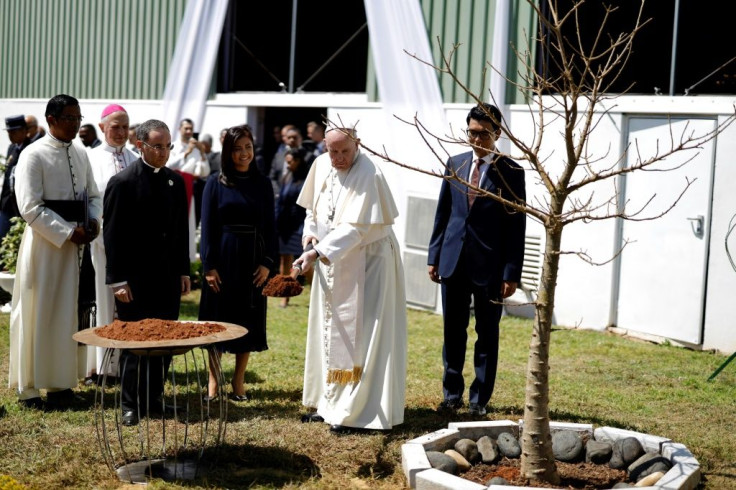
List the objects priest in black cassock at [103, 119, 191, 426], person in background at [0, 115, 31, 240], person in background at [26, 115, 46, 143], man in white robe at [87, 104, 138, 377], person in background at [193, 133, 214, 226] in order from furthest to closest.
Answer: person in background at [193, 133, 214, 226], person in background at [26, 115, 46, 143], person in background at [0, 115, 31, 240], man in white robe at [87, 104, 138, 377], priest in black cassock at [103, 119, 191, 426]

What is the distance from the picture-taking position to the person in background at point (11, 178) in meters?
10.9

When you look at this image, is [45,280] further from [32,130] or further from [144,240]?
[32,130]

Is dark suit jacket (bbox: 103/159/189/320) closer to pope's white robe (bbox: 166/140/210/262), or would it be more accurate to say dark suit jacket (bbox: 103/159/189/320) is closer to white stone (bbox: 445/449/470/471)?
white stone (bbox: 445/449/470/471)

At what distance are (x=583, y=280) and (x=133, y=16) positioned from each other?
27.9ft

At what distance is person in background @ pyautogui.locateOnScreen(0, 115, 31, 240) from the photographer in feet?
35.7

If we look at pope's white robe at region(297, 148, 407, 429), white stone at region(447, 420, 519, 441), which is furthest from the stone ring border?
pope's white robe at region(297, 148, 407, 429)

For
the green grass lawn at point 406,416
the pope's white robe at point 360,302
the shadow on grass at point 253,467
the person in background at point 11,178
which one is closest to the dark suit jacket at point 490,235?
the pope's white robe at point 360,302

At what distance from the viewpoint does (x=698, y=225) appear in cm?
977

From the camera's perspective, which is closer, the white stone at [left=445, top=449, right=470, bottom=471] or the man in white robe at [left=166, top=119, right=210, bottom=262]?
the white stone at [left=445, top=449, right=470, bottom=471]

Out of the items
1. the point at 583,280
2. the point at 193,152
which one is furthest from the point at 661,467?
the point at 193,152

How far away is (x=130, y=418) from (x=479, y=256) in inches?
102

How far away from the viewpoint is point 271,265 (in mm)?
7180

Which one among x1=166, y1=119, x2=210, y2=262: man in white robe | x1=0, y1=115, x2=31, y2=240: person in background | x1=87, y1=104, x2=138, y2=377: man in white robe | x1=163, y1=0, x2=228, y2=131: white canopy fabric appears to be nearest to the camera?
x1=87, y1=104, x2=138, y2=377: man in white robe

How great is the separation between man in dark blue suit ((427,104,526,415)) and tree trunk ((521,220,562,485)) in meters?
1.70
